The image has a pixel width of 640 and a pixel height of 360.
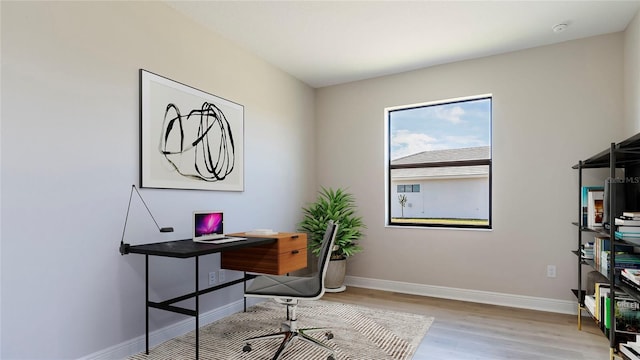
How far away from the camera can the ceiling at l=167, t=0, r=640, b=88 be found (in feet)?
8.89

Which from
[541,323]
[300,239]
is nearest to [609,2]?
[541,323]

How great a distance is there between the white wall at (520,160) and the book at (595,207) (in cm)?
47

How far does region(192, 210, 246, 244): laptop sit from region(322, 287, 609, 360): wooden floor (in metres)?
1.62

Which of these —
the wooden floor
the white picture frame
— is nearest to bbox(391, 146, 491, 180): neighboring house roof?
the wooden floor

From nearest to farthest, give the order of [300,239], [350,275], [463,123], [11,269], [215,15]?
[11,269] → [215,15] → [300,239] → [463,123] → [350,275]

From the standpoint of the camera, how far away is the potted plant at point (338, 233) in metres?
4.06

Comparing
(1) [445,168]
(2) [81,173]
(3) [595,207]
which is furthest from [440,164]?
(2) [81,173]

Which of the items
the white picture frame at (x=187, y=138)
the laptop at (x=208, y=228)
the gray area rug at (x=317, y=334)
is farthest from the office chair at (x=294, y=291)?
the white picture frame at (x=187, y=138)

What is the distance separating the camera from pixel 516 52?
11.6ft

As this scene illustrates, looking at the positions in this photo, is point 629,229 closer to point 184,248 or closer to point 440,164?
point 440,164

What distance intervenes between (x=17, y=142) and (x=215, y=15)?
169 centimetres

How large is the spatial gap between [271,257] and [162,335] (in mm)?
980

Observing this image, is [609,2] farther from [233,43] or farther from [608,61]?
[233,43]

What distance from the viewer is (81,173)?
2.16 metres
